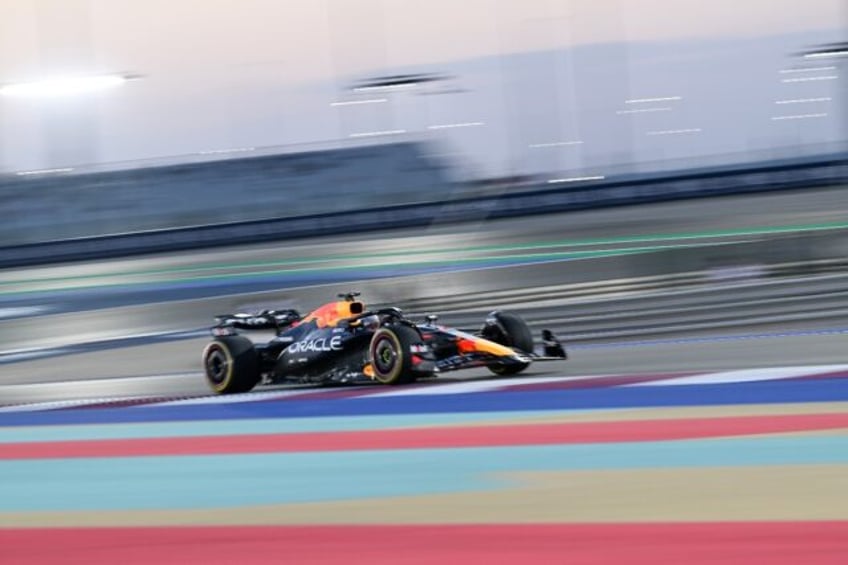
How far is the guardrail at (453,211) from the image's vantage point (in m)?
35.0

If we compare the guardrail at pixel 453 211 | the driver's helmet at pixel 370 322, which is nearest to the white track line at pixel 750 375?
the driver's helmet at pixel 370 322

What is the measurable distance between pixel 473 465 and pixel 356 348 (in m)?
3.98

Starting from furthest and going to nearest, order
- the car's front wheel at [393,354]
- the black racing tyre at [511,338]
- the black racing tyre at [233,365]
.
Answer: the black racing tyre at [233,365] → the black racing tyre at [511,338] → the car's front wheel at [393,354]

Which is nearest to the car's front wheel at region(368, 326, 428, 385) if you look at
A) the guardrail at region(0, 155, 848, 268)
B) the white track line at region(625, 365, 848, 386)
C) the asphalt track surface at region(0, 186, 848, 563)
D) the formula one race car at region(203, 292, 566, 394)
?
the formula one race car at region(203, 292, 566, 394)

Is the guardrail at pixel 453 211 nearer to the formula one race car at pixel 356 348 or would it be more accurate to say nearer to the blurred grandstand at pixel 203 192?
the blurred grandstand at pixel 203 192

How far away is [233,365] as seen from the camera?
9.85 meters

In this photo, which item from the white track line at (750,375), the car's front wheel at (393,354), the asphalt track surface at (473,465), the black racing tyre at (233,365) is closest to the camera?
the asphalt track surface at (473,465)

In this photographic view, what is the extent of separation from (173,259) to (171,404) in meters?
22.7

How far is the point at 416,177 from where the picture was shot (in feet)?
120

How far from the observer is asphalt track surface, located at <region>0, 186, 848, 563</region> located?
13.8 feet

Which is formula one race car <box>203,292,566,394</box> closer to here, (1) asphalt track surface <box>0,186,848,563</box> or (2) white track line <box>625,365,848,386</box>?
(1) asphalt track surface <box>0,186,848,563</box>

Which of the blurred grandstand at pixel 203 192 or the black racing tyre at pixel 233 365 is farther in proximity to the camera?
the blurred grandstand at pixel 203 192

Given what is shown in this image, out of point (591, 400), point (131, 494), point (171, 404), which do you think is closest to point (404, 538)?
point (131, 494)

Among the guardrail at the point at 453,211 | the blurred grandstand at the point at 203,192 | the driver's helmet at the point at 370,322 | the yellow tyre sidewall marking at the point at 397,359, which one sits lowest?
→ the guardrail at the point at 453,211
